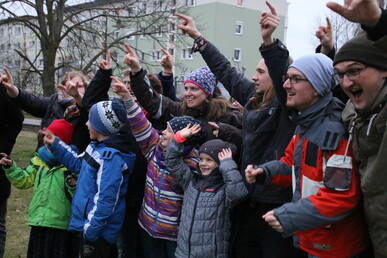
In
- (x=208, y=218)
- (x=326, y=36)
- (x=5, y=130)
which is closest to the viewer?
(x=326, y=36)

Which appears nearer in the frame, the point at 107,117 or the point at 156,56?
the point at 107,117

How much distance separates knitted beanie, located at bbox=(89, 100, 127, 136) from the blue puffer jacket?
0.29ft

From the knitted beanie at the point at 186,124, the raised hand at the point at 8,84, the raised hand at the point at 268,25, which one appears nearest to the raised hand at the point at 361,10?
the raised hand at the point at 268,25

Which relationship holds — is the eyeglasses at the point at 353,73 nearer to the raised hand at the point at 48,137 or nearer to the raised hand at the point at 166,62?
the raised hand at the point at 166,62

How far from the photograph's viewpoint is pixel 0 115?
168 inches

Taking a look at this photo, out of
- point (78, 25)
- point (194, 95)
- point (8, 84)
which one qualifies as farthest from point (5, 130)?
point (78, 25)

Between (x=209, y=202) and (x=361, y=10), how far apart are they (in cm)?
175

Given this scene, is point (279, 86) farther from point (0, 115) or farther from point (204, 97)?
point (0, 115)

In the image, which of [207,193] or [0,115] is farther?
[0,115]

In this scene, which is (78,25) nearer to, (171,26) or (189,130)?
(171,26)

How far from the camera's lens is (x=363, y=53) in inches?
79.6

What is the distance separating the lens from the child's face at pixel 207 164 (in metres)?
3.08

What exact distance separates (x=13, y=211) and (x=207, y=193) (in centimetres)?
473

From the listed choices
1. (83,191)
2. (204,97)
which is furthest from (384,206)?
(83,191)
